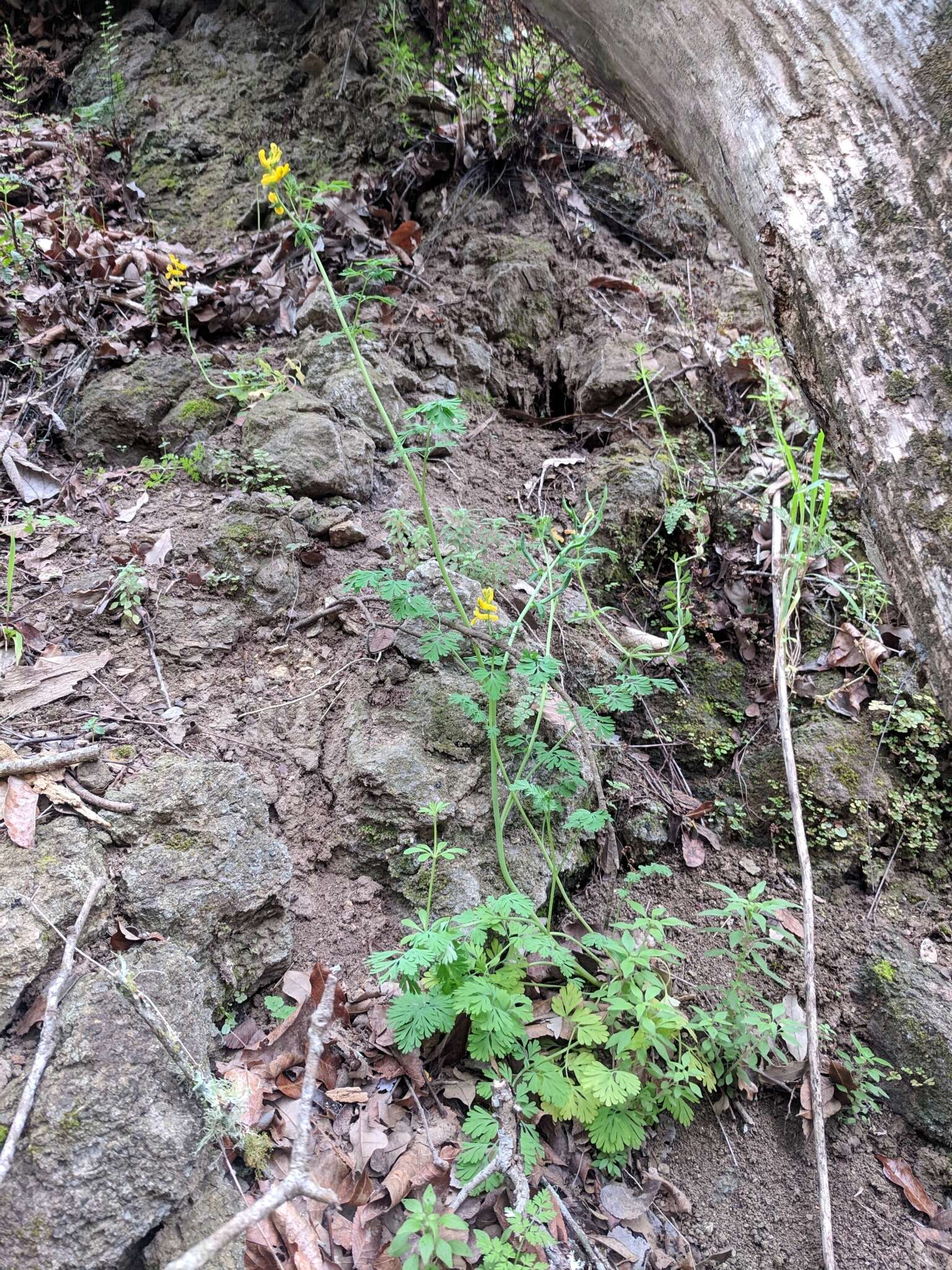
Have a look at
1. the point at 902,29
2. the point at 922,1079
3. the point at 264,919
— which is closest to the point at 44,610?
the point at 264,919

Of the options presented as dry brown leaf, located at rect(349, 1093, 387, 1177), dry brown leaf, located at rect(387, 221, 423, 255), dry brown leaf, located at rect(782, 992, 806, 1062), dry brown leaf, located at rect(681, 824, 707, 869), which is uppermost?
dry brown leaf, located at rect(387, 221, 423, 255)

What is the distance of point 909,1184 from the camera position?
1.98 meters

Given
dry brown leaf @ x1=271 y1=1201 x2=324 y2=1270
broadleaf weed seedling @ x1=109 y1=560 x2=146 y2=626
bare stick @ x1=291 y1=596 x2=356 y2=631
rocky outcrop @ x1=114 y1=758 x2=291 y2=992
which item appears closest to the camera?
dry brown leaf @ x1=271 y1=1201 x2=324 y2=1270

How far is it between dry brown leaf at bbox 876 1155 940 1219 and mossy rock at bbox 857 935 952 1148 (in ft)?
0.39

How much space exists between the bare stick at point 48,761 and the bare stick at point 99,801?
47 millimetres

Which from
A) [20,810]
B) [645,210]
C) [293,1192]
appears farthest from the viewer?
[645,210]

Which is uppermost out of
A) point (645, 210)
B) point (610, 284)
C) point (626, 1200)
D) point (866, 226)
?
point (866, 226)

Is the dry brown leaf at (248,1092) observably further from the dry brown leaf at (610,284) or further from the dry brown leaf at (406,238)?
the dry brown leaf at (610,284)

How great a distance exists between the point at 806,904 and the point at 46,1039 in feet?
6.56

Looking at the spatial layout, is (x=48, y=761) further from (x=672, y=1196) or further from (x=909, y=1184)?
(x=909, y=1184)

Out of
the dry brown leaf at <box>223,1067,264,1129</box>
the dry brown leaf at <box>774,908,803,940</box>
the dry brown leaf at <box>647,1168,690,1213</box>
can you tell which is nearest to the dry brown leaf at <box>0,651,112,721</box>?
the dry brown leaf at <box>223,1067,264,1129</box>

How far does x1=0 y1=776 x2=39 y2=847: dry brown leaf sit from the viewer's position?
183 centimetres

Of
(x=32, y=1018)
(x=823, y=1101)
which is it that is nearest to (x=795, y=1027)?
(x=823, y=1101)

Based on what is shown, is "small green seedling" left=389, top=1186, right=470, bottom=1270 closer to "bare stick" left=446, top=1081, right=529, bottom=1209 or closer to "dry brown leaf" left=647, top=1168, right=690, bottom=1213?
"bare stick" left=446, top=1081, right=529, bottom=1209
